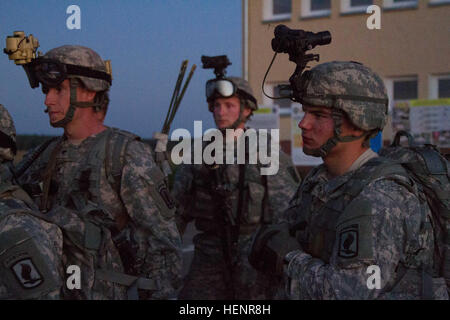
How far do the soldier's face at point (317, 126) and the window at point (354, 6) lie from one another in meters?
10.5

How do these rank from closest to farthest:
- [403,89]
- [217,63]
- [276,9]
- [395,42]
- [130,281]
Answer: [130,281], [217,63], [395,42], [403,89], [276,9]

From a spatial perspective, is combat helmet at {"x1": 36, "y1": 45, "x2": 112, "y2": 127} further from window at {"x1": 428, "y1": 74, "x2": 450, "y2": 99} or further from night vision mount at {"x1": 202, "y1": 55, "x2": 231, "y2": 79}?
window at {"x1": 428, "y1": 74, "x2": 450, "y2": 99}

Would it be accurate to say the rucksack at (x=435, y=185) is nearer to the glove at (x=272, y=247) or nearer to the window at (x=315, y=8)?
the glove at (x=272, y=247)

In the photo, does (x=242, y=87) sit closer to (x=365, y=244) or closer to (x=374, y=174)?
(x=374, y=174)

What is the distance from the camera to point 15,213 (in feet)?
8.67

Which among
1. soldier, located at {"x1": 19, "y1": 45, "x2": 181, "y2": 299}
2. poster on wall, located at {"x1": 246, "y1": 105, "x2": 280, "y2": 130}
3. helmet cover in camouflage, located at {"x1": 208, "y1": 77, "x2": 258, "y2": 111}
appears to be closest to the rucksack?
soldier, located at {"x1": 19, "y1": 45, "x2": 181, "y2": 299}

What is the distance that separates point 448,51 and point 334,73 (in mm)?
10276

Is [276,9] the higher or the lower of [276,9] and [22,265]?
the higher

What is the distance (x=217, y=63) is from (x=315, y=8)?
26.1ft

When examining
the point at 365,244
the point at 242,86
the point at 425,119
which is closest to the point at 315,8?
the point at 425,119

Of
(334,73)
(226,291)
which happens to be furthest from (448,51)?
(334,73)

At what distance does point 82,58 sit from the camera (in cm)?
378

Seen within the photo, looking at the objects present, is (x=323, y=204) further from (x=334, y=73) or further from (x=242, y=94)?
(x=242, y=94)
